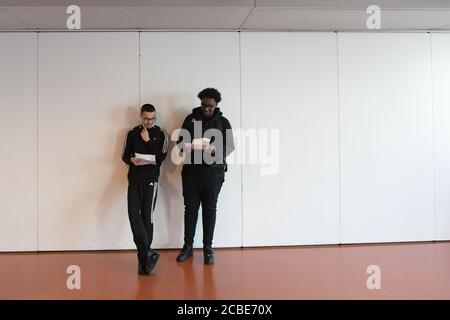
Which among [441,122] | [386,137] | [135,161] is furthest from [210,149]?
[441,122]

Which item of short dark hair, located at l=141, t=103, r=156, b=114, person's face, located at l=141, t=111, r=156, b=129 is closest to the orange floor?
person's face, located at l=141, t=111, r=156, b=129

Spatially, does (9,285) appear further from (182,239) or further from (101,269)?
(182,239)

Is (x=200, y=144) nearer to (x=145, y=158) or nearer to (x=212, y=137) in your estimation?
(x=212, y=137)

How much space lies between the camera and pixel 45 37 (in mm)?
3881

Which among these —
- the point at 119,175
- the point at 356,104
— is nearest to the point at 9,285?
the point at 119,175

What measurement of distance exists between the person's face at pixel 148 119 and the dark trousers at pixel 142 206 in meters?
0.58

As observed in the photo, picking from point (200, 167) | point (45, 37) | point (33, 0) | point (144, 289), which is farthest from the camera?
point (45, 37)

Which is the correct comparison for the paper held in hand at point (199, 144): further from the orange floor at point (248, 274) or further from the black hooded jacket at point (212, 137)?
the orange floor at point (248, 274)

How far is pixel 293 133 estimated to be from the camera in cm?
404

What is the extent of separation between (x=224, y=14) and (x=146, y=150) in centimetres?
150

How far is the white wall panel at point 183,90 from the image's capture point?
3924 millimetres

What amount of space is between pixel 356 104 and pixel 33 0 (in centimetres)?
335

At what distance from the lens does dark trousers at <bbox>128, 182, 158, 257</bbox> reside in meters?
3.28

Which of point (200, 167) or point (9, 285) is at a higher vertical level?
point (200, 167)
